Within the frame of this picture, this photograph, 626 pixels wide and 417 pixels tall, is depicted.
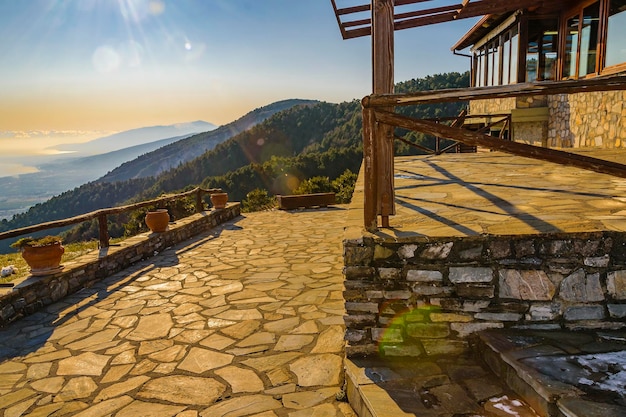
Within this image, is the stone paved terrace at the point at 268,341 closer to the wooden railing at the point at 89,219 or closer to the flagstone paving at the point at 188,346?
the flagstone paving at the point at 188,346

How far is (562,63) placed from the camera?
8844 mm

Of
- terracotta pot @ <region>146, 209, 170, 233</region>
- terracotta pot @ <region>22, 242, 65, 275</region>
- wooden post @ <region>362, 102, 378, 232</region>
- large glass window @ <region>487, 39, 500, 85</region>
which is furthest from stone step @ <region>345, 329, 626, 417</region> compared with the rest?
large glass window @ <region>487, 39, 500, 85</region>

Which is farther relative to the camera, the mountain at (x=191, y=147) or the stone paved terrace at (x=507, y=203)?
the mountain at (x=191, y=147)

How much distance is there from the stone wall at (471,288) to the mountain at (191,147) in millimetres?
118901

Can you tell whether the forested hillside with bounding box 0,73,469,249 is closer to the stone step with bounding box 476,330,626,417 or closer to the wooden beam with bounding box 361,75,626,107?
the wooden beam with bounding box 361,75,626,107

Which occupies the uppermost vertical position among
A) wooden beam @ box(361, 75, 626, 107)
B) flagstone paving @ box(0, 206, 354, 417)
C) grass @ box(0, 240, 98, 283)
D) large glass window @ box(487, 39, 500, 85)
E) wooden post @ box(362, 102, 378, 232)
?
large glass window @ box(487, 39, 500, 85)

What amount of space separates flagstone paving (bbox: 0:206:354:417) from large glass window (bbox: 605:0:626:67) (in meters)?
6.71

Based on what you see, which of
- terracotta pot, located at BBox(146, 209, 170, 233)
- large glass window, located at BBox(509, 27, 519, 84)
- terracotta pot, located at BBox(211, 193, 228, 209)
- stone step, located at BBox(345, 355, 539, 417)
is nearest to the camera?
stone step, located at BBox(345, 355, 539, 417)

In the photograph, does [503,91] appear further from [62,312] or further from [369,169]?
[62,312]

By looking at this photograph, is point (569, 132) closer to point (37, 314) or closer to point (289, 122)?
point (37, 314)

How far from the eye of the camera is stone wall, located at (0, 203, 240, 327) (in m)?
4.02

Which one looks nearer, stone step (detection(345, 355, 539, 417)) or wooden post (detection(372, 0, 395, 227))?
stone step (detection(345, 355, 539, 417))

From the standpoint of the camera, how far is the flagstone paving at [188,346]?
8.06 feet

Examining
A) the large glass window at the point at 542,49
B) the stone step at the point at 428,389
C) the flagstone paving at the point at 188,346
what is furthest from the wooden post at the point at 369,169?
the large glass window at the point at 542,49
